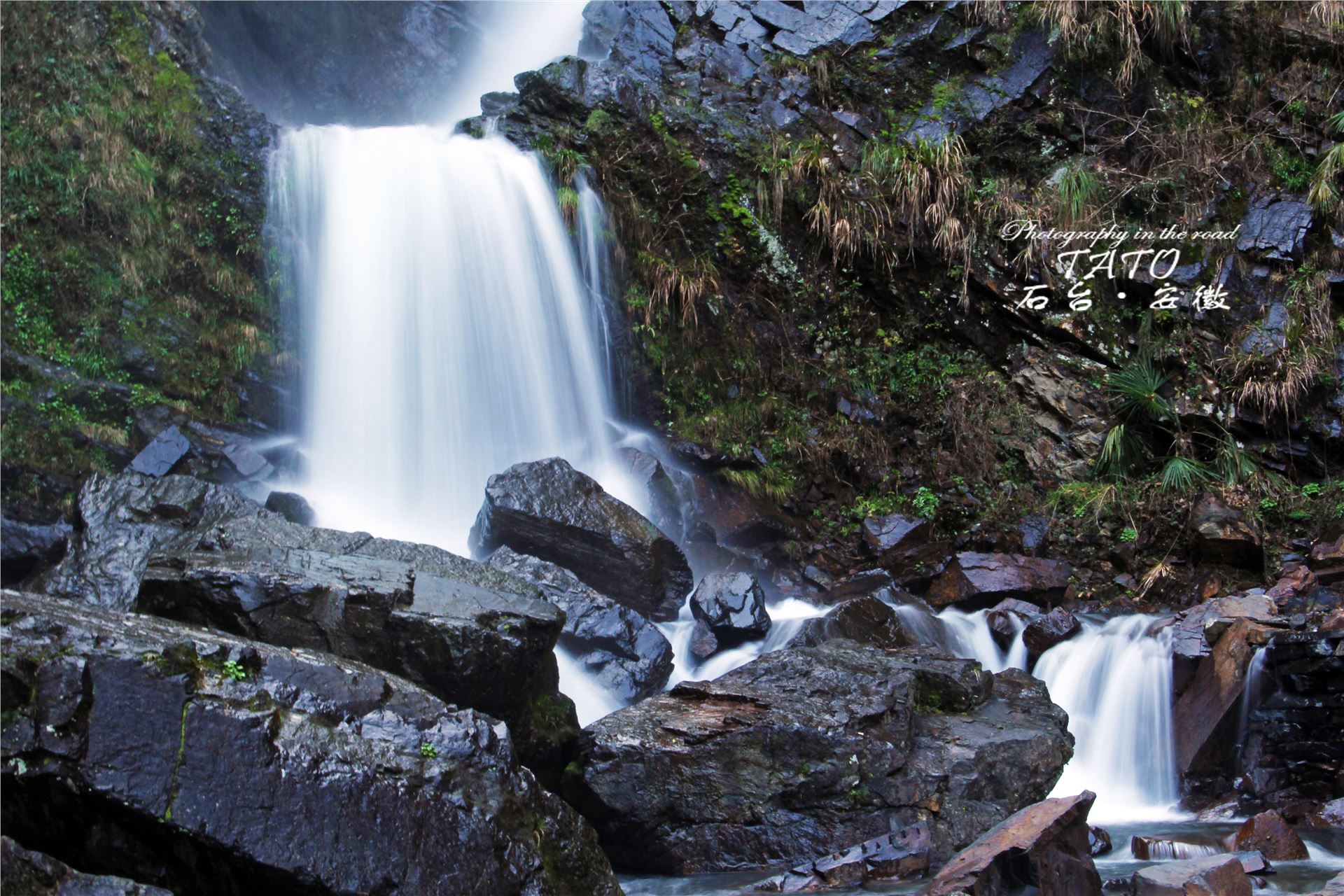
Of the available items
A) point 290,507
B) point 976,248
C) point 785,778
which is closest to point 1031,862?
point 785,778

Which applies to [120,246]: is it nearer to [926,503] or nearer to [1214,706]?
[926,503]

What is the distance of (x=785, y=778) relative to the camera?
17.7ft

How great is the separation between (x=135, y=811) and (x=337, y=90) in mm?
15778

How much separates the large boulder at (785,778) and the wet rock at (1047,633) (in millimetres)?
2322

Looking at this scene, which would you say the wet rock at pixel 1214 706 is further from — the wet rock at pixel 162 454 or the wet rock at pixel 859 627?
the wet rock at pixel 162 454

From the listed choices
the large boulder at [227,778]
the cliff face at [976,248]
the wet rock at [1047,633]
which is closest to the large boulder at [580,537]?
the cliff face at [976,248]

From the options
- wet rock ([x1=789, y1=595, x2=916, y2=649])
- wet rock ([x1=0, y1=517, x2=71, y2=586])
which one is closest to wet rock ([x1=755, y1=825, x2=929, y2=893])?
wet rock ([x1=789, y1=595, x2=916, y2=649])

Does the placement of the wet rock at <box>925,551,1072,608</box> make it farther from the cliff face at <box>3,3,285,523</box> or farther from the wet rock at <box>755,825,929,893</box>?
the cliff face at <box>3,3,285,523</box>

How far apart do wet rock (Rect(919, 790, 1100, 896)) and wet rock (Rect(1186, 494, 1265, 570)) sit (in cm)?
596

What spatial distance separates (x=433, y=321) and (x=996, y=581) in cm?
678

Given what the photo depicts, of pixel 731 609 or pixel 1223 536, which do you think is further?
pixel 1223 536

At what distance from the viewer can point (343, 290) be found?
10906 mm

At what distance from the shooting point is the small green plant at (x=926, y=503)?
420 inches

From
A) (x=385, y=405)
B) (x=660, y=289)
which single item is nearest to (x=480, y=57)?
(x=660, y=289)
